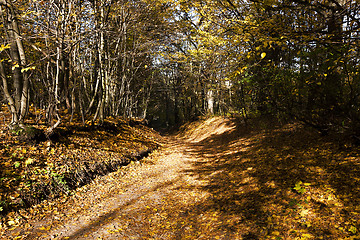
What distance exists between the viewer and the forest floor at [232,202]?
3.40 m

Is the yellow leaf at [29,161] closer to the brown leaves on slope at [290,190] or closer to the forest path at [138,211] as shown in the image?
the forest path at [138,211]

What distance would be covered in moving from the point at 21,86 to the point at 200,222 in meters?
6.94

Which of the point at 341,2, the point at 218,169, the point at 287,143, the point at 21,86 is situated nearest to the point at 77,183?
the point at 21,86

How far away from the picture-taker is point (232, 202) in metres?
4.71

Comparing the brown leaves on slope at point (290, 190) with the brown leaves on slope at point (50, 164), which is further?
the brown leaves on slope at point (50, 164)

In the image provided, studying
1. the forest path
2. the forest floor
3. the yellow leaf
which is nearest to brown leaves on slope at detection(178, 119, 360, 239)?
the forest floor

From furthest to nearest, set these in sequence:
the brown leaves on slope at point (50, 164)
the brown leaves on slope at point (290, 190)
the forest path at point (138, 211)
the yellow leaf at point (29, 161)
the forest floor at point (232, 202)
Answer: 1. the yellow leaf at point (29, 161)
2. the brown leaves on slope at point (50, 164)
3. the forest path at point (138, 211)
4. the forest floor at point (232, 202)
5. the brown leaves on slope at point (290, 190)

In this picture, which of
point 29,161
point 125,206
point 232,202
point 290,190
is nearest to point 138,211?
point 125,206

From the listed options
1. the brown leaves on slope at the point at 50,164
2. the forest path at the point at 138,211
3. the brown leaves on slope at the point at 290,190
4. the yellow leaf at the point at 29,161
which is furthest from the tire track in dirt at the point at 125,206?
the yellow leaf at the point at 29,161

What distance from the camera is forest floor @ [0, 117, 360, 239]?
3.40 m

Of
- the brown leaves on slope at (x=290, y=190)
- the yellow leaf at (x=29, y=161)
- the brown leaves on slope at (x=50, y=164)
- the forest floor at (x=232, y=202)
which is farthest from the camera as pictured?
the yellow leaf at (x=29, y=161)

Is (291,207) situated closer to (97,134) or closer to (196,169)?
(196,169)

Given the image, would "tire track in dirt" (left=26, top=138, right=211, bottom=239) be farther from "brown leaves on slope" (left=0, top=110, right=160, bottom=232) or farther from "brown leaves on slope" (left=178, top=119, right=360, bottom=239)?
"brown leaves on slope" (left=178, top=119, right=360, bottom=239)

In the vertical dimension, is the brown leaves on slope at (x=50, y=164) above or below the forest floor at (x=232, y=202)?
above
